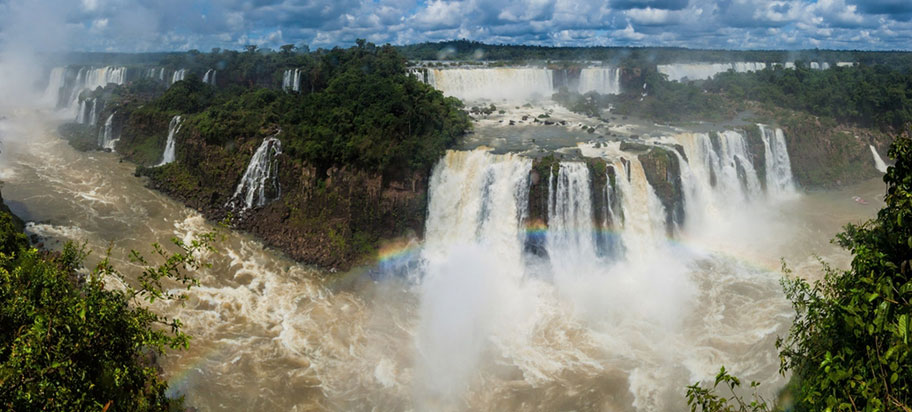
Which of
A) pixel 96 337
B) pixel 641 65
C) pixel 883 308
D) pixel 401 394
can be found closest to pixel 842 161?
pixel 641 65

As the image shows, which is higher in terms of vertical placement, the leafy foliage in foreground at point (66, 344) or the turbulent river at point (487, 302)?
the leafy foliage in foreground at point (66, 344)

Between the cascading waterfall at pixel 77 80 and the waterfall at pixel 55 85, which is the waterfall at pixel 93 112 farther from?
the waterfall at pixel 55 85

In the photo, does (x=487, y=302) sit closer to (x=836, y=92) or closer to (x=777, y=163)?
(x=777, y=163)

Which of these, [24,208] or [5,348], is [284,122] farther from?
[5,348]

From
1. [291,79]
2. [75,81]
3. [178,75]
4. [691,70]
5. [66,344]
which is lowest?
[66,344]

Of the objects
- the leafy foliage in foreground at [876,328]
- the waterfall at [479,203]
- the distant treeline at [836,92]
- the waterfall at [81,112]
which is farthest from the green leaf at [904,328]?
the waterfall at [81,112]

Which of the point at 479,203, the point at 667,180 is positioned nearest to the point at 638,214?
the point at 667,180
